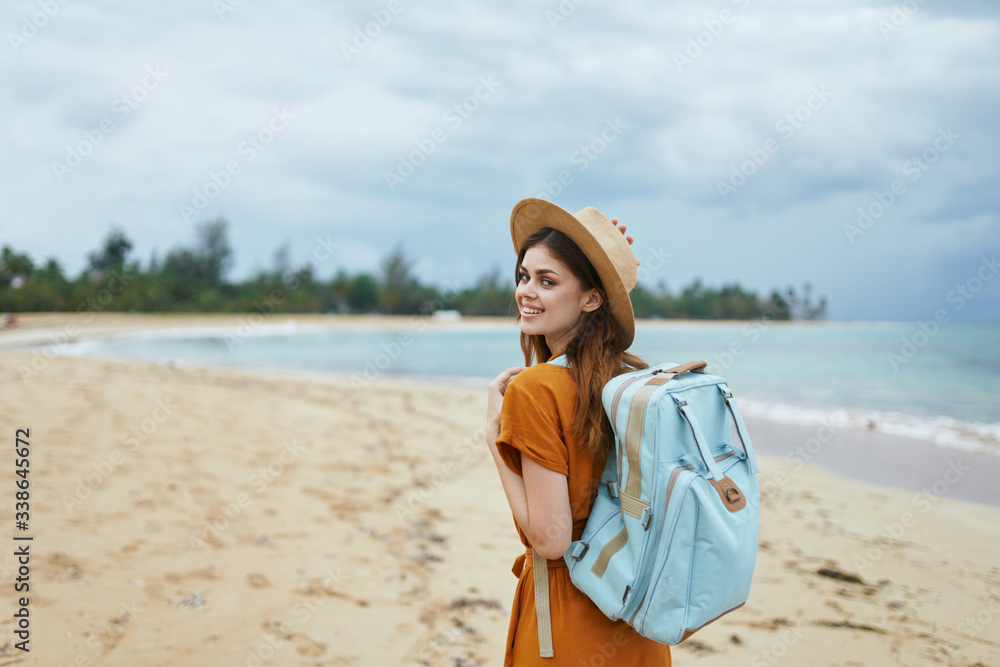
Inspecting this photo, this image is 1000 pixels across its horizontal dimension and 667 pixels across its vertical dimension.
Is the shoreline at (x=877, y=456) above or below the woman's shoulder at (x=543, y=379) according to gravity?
below

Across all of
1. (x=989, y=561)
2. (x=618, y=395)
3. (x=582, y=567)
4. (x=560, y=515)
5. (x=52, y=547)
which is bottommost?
(x=989, y=561)

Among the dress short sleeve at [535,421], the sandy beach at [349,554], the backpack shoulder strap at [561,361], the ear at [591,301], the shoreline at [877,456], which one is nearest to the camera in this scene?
the dress short sleeve at [535,421]

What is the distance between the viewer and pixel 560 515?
1289 millimetres

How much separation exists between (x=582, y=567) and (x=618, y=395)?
15.4 inches

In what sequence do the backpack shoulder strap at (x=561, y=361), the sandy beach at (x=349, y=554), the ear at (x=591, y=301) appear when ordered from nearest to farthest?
1. the backpack shoulder strap at (x=561, y=361)
2. the ear at (x=591, y=301)
3. the sandy beach at (x=349, y=554)

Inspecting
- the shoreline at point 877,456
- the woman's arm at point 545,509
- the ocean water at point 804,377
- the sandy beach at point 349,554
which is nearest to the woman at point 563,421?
the woman's arm at point 545,509

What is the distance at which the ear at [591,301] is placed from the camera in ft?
4.92

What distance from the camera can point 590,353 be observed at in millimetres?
1414

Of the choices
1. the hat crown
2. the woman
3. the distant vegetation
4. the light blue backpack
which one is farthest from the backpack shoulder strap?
the distant vegetation

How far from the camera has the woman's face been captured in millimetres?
1461

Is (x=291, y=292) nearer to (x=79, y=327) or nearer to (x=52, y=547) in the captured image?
(x=79, y=327)

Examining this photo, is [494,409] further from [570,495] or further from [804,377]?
[804,377]

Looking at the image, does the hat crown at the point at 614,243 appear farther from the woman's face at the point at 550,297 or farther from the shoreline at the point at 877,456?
the shoreline at the point at 877,456

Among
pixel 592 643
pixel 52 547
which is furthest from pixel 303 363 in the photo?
pixel 592 643
